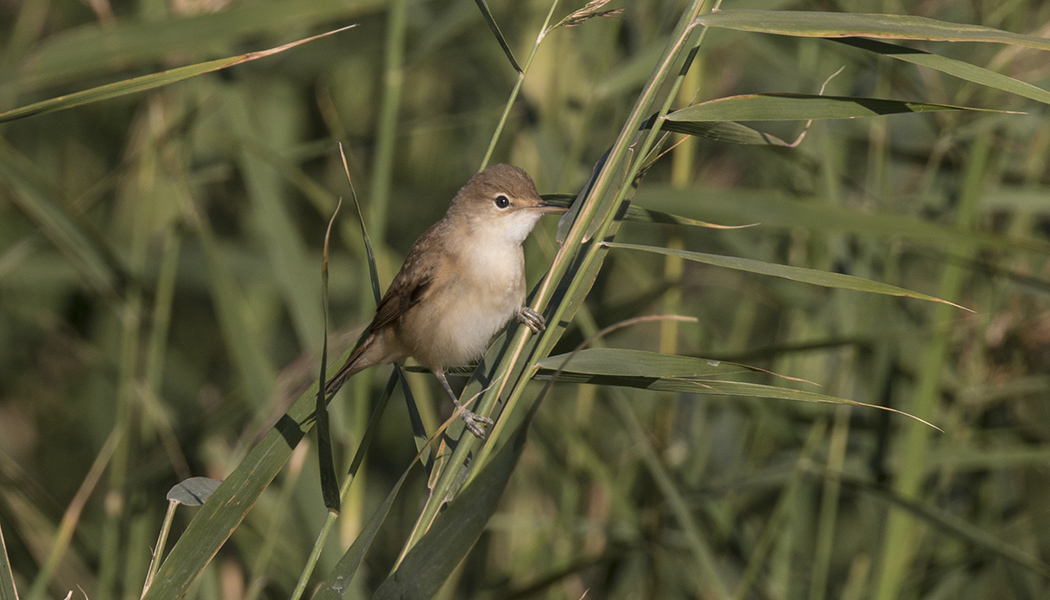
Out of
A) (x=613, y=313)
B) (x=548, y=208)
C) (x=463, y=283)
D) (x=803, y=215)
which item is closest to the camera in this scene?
(x=803, y=215)

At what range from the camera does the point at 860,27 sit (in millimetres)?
1429

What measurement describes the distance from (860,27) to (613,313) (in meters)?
1.77

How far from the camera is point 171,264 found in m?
2.90

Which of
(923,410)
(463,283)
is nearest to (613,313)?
(463,283)

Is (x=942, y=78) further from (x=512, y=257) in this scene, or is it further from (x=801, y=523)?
(x=512, y=257)

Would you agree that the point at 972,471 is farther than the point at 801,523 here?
Yes

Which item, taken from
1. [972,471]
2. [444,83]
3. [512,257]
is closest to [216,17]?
[512,257]

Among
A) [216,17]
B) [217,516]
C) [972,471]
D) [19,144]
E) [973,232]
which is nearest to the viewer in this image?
→ [217,516]

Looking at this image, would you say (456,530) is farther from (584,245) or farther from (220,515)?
(584,245)

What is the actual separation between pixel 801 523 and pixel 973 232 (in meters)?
1.46

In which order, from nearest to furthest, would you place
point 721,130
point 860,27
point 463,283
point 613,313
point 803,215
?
point 860,27 < point 721,130 < point 803,215 < point 463,283 < point 613,313

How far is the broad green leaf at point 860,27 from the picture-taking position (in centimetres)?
140

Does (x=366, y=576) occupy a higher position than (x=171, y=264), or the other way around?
(x=171, y=264)

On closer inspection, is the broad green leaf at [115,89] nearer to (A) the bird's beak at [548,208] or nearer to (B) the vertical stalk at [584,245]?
(B) the vertical stalk at [584,245]
